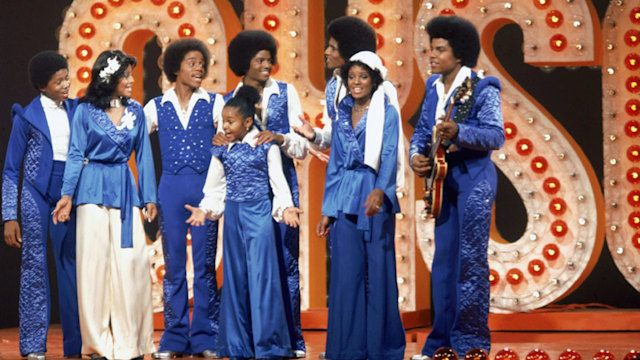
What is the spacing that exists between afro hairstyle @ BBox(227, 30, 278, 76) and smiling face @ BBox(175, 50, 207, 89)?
10.7 inches

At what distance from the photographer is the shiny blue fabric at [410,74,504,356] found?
17.6ft

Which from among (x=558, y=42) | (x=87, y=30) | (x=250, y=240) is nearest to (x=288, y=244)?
(x=250, y=240)

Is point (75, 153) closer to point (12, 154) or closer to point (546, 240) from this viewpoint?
point (12, 154)

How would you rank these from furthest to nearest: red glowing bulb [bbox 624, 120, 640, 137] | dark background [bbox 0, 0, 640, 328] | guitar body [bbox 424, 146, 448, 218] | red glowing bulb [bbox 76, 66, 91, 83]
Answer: dark background [bbox 0, 0, 640, 328] < red glowing bulb [bbox 76, 66, 91, 83] < red glowing bulb [bbox 624, 120, 640, 137] < guitar body [bbox 424, 146, 448, 218]

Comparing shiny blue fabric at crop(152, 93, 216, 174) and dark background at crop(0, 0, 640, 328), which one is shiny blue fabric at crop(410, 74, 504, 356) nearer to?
shiny blue fabric at crop(152, 93, 216, 174)

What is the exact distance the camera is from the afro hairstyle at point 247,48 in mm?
6082

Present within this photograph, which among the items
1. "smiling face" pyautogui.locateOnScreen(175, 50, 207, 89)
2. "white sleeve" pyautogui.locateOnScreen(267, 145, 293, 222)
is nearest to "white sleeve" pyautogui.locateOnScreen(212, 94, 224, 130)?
"smiling face" pyautogui.locateOnScreen(175, 50, 207, 89)

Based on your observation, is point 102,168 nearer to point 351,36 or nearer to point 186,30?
point 351,36

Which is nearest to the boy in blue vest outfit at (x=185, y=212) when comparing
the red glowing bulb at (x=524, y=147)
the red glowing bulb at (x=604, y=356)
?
the red glowing bulb at (x=524, y=147)

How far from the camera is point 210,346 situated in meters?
6.09

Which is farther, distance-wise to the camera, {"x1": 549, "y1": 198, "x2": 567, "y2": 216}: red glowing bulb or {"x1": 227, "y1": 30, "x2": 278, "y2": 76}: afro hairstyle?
{"x1": 549, "y1": 198, "x2": 567, "y2": 216}: red glowing bulb

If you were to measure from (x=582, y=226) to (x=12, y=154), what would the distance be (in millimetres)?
3862

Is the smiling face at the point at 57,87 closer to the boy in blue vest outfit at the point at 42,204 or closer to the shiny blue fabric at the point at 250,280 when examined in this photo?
the boy in blue vest outfit at the point at 42,204

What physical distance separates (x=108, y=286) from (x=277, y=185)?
3.87 ft
